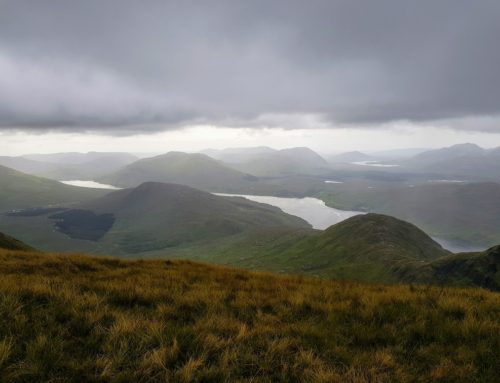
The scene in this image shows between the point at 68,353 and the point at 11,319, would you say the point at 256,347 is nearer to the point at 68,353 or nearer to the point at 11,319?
the point at 68,353

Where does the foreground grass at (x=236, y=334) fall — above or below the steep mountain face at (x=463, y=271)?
above

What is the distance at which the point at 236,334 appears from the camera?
23.6 ft

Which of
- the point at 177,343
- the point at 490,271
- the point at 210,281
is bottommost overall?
the point at 490,271

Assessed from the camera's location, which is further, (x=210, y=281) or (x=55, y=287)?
(x=210, y=281)

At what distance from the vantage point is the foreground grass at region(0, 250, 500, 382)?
18.7ft

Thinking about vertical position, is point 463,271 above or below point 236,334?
below

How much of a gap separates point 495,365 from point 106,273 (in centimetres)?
1240

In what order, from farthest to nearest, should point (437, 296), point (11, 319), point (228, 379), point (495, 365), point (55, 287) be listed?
point (437, 296) < point (55, 287) < point (11, 319) < point (495, 365) < point (228, 379)

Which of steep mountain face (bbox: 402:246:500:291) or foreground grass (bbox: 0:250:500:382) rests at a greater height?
foreground grass (bbox: 0:250:500:382)

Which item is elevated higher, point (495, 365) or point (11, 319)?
point (11, 319)

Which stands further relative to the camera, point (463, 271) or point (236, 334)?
point (463, 271)

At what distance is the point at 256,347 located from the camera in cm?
676

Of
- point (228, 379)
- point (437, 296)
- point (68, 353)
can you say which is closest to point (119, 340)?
point (68, 353)

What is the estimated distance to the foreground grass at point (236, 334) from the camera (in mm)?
5699
